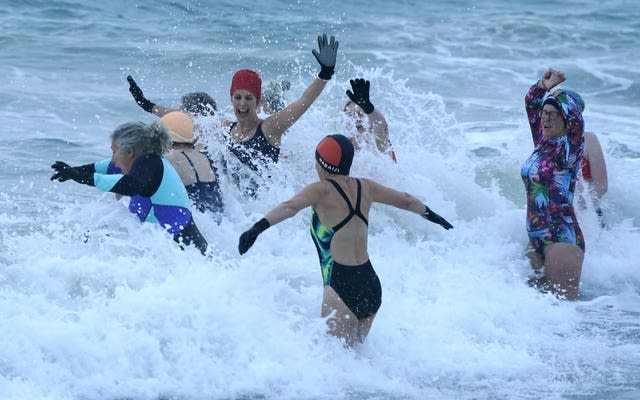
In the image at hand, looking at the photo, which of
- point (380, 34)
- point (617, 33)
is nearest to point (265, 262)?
point (380, 34)

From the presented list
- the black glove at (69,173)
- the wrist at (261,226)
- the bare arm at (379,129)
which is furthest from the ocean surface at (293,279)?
the wrist at (261,226)

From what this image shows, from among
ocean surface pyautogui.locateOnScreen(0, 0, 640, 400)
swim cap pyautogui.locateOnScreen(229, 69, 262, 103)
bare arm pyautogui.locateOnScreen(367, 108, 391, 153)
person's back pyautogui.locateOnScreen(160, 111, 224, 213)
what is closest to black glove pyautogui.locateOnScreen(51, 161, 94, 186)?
ocean surface pyautogui.locateOnScreen(0, 0, 640, 400)

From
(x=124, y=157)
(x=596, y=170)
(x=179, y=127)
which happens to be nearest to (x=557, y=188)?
(x=596, y=170)

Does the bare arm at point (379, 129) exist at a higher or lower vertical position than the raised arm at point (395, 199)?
higher

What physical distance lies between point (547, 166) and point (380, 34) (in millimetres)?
15866

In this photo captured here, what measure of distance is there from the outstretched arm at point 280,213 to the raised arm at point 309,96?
1.73 m

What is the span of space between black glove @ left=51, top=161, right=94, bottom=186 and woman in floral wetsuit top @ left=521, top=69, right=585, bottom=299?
145 inches

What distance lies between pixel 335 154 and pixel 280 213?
0.55 meters

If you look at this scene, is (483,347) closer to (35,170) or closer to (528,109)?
(528,109)

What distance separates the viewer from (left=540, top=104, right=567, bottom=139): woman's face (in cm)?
793

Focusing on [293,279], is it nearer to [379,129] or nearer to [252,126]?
[252,126]

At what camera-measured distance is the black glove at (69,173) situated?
242 inches

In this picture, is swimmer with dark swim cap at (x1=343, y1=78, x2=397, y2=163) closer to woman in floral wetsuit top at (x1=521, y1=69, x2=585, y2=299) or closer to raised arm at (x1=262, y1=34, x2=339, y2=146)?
raised arm at (x1=262, y1=34, x2=339, y2=146)

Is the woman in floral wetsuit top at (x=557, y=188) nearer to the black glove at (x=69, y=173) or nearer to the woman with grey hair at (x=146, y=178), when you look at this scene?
the woman with grey hair at (x=146, y=178)
